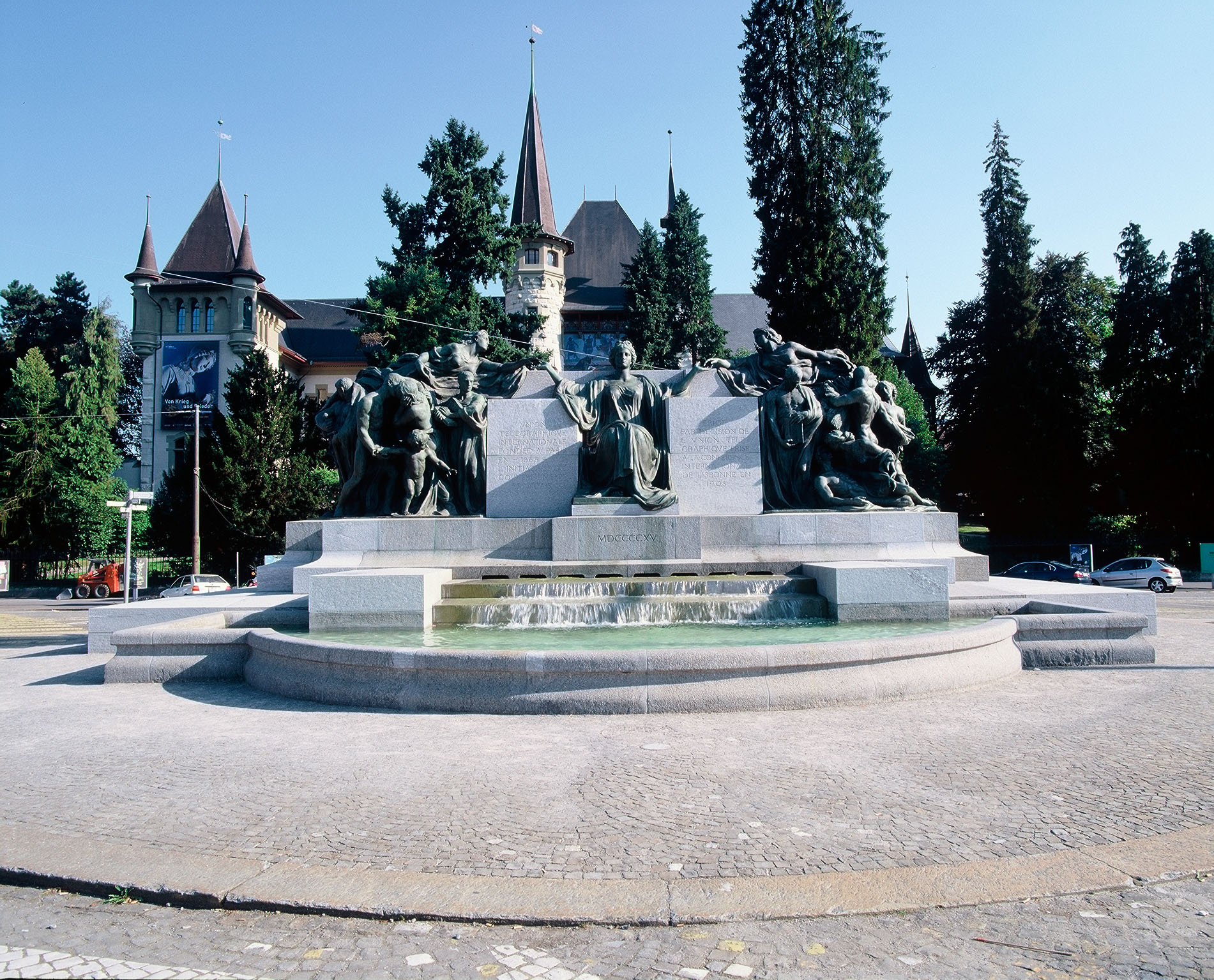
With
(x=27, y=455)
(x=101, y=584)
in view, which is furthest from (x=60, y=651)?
(x=27, y=455)

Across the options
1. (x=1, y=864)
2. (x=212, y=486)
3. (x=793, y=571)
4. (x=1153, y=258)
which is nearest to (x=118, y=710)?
(x=1, y=864)

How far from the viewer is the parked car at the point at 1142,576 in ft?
108

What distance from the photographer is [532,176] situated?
6781 centimetres

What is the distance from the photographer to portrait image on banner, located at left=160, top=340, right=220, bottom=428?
67875mm

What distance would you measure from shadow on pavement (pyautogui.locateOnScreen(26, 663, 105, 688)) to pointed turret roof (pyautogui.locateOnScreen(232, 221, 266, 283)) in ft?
209

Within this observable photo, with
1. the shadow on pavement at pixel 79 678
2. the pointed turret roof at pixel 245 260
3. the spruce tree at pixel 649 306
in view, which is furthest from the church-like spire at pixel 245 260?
the shadow on pavement at pixel 79 678

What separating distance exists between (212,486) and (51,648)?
24.0 meters

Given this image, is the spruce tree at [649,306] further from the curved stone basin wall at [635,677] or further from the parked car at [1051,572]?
the curved stone basin wall at [635,677]

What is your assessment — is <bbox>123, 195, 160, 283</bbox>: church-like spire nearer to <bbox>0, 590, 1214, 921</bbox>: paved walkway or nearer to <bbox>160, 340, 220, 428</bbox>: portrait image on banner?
<bbox>160, 340, 220, 428</bbox>: portrait image on banner

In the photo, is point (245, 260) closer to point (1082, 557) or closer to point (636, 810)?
point (1082, 557)

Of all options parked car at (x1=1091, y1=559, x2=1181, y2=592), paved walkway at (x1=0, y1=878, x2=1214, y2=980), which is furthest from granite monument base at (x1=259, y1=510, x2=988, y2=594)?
parked car at (x1=1091, y1=559, x2=1181, y2=592)

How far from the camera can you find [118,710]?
27.7 ft

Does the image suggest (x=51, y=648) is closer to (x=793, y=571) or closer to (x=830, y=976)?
(x=793, y=571)

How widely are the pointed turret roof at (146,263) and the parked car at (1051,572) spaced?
63737 millimetres
